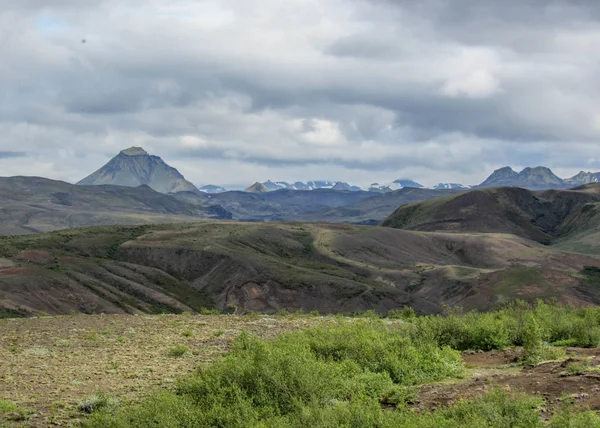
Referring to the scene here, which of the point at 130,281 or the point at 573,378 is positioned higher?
the point at 573,378

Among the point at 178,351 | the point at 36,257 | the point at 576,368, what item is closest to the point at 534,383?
the point at 576,368

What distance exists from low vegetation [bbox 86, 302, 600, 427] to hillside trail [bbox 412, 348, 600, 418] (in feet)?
0.99

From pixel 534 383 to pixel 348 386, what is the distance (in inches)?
182

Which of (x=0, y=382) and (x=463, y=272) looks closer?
(x=0, y=382)

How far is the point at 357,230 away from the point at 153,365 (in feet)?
502

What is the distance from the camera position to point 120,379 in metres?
17.0

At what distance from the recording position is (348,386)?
14.7 metres

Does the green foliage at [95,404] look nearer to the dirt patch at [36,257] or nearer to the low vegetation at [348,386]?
the low vegetation at [348,386]

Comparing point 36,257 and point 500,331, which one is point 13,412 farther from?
point 36,257

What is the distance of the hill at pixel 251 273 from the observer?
85.1 m

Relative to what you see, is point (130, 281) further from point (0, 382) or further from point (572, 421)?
point (572, 421)

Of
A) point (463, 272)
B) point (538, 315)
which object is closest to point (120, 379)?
point (538, 315)

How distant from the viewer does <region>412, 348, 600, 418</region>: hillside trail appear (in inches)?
518

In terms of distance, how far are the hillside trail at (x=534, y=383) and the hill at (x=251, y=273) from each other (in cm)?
6373
